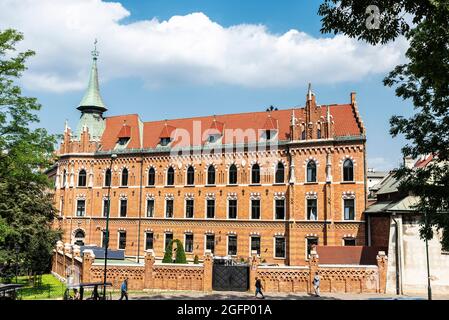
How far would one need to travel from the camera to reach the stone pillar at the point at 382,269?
1123 inches

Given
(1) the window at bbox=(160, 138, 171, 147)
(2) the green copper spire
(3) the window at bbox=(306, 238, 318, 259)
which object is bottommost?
(3) the window at bbox=(306, 238, 318, 259)

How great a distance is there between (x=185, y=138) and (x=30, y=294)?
22.4m

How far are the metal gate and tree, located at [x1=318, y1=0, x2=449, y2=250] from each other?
53.8 ft

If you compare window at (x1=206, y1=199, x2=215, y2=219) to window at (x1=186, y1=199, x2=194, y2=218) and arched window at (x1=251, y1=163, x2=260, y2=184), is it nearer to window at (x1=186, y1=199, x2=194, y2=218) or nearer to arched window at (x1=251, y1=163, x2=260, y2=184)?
window at (x1=186, y1=199, x2=194, y2=218)

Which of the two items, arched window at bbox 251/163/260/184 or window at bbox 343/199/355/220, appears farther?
arched window at bbox 251/163/260/184

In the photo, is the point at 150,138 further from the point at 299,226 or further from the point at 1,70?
the point at 1,70

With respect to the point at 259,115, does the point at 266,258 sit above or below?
below

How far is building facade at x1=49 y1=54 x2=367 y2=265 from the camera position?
3738cm

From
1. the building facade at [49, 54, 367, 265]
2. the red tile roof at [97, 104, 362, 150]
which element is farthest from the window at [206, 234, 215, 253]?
the red tile roof at [97, 104, 362, 150]

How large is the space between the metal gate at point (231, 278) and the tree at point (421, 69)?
16400mm

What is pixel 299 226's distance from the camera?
3788 centimetres

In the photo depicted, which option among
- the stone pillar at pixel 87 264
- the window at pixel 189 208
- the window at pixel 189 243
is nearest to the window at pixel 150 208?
the window at pixel 189 208

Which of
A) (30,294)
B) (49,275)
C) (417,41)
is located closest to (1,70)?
(30,294)
